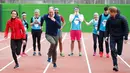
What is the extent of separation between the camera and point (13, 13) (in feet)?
42.3

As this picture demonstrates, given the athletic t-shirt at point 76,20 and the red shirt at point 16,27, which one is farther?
the athletic t-shirt at point 76,20

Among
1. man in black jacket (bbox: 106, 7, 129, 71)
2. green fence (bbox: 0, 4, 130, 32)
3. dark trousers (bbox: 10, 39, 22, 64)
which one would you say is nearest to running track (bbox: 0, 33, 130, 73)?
A: dark trousers (bbox: 10, 39, 22, 64)

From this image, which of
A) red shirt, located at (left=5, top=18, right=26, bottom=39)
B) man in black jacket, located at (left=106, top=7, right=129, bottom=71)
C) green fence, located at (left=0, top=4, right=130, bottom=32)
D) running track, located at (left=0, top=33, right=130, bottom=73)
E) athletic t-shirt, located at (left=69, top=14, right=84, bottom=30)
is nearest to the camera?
man in black jacket, located at (left=106, top=7, right=129, bottom=71)

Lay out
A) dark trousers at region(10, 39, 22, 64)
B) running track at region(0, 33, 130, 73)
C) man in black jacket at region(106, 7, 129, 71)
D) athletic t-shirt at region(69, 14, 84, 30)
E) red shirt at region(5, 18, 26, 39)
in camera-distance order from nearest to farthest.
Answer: man in black jacket at region(106, 7, 129, 71)
running track at region(0, 33, 130, 73)
dark trousers at region(10, 39, 22, 64)
red shirt at region(5, 18, 26, 39)
athletic t-shirt at region(69, 14, 84, 30)

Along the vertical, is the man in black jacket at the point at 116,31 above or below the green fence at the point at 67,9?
above

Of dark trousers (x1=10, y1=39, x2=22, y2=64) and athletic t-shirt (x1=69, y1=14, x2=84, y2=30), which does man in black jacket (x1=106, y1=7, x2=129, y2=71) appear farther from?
athletic t-shirt (x1=69, y1=14, x2=84, y2=30)

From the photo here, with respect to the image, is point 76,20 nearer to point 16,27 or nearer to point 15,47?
point 16,27

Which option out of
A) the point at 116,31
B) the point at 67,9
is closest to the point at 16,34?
the point at 116,31

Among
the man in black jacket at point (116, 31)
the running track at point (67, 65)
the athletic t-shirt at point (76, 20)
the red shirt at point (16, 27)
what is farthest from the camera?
the athletic t-shirt at point (76, 20)

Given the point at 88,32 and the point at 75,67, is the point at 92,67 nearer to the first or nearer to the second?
the point at 75,67

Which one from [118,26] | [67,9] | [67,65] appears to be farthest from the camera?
[67,9]

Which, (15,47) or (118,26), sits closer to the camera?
(118,26)

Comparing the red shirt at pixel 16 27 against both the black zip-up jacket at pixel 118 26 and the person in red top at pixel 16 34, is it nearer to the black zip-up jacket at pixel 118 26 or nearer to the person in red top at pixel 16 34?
the person in red top at pixel 16 34

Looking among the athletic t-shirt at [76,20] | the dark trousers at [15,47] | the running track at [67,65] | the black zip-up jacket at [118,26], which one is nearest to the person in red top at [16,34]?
the dark trousers at [15,47]
